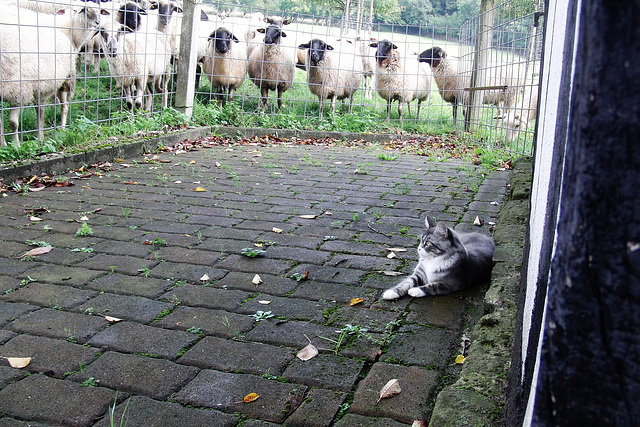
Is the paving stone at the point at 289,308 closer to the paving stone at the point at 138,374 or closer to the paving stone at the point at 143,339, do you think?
the paving stone at the point at 143,339

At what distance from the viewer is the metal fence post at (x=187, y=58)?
34.4ft

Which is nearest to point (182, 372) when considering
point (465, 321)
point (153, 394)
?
point (153, 394)

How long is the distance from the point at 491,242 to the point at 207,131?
752 centimetres

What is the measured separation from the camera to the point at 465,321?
317cm

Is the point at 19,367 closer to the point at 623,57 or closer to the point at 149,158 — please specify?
the point at 623,57

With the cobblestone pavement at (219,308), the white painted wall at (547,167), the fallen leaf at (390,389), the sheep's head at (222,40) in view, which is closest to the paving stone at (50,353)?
the cobblestone pavement at (219,308)

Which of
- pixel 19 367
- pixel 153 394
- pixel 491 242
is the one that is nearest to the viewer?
pixel 153 394

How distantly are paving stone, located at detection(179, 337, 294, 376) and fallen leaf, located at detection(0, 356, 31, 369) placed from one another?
0.70 meters

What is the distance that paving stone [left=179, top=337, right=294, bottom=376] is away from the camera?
8.68ft

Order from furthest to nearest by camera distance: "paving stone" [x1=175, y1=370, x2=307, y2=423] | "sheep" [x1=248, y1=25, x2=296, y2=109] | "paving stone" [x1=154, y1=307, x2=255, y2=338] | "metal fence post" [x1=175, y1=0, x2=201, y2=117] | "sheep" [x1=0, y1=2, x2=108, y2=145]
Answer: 1. "sheep" [x1=248, y1=25, x2=296, y2=109]
2. "metal fence post" [x1=175, y1=0, x2=201, y2=117]
3. "sheep" [x1=0, y1=2, x2=108, y2=145]
4. "paving stone" [x1=154, y1=307, x2=255, y2=338]
5. "paving stone" [x1=175, y1=370, x2=307, y2=423]

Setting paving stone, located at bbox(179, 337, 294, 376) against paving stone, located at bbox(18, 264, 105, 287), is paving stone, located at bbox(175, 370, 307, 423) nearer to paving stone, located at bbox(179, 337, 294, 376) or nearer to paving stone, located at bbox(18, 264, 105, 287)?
paving stone, located at bbox(179, 337, 294, 376)

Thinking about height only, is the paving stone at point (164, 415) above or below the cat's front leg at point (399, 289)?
below

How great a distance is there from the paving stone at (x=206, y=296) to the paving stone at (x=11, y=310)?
0.74 meters

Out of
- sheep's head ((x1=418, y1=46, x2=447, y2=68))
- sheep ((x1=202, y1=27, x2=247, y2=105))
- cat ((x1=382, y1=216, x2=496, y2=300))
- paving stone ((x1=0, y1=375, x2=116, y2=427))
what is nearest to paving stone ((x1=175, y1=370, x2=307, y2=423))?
paving stone ((x1=0, y1=375, x2=116, y2=427))
